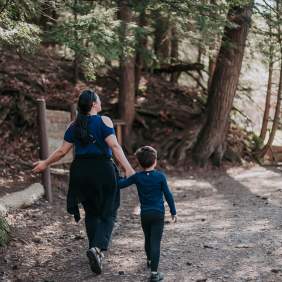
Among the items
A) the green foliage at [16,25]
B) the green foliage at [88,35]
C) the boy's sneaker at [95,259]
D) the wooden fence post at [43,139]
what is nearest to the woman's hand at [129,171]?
the boy's sneaker at [95,259]

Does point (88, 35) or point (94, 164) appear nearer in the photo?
point (94, 164)

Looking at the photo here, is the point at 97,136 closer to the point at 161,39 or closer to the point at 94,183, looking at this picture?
the point at 94,183

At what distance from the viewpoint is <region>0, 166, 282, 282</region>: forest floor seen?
5.61m

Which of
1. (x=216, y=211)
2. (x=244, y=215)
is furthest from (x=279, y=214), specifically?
(x=216, y=211)

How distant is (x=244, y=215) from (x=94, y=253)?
153 inches

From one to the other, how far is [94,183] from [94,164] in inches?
8.2

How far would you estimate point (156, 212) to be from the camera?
17.0 ft

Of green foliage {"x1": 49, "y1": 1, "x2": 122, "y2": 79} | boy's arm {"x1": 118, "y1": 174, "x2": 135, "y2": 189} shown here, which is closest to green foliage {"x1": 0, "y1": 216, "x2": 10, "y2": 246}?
boy's arm {"x1": 118, "y1": 174, "x2": 135, "y2": 189}

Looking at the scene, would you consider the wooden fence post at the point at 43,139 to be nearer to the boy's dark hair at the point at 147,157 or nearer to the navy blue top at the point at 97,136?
the navy blue top at the point at 97,136

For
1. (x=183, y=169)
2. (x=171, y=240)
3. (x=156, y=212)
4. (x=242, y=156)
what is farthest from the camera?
(x=242, y=156)

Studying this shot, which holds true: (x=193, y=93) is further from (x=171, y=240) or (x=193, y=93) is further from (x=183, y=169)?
(x=171, y=240)

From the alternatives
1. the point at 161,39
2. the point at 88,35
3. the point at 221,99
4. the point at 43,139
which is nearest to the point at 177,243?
the point at 43,139

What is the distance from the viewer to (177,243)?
22.8ft

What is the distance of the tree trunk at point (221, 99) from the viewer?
1392cm
